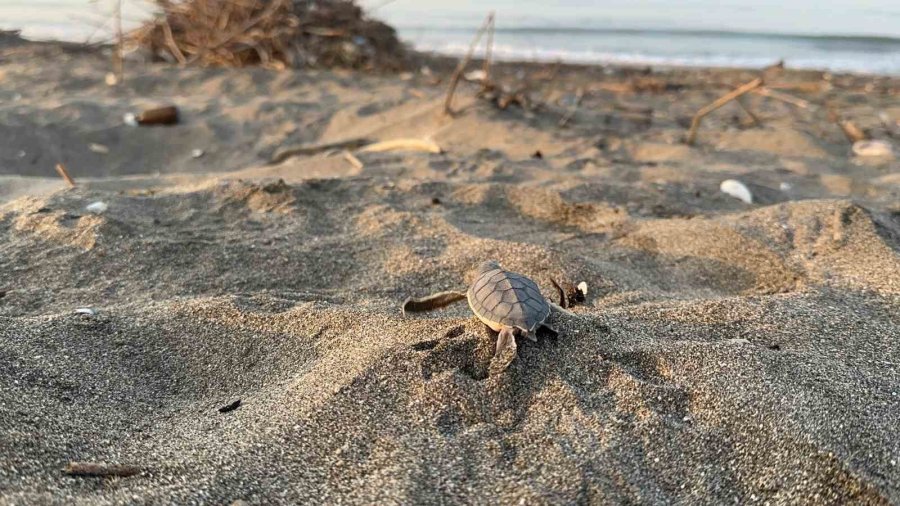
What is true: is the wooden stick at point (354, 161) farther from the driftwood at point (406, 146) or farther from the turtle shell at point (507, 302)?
the turtle shell at point (507, 302)

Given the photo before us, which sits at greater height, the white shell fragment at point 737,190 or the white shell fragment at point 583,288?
the white shell fragment at point 737,190

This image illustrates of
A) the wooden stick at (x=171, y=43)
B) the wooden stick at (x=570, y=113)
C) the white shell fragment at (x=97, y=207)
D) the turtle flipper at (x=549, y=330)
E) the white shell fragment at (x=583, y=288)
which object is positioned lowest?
the white shell fragment at (x=583, y=288)

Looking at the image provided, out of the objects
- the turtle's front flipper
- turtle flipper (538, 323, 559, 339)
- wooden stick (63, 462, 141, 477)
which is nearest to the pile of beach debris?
the turtle's front flipper

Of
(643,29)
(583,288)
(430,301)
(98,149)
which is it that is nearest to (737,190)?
(583,288)

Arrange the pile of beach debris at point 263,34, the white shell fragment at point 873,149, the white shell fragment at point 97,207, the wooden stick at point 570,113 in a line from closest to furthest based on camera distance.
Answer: the white shell fragment at point 97,207 < the white shell fragment at point 873,149 < the wooden stick at point 570,113 < the pile of beach debris at point 263,34

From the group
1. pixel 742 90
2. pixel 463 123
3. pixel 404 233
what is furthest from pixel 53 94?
pixel 742 90

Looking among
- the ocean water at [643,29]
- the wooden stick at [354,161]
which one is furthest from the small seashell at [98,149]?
the ocean water at [643,29]

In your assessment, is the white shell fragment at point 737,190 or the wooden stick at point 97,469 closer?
the wooden stick at point 97,469

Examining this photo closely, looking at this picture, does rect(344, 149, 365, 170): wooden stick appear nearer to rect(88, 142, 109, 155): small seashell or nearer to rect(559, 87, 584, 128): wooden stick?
rect(559, 87, 584, 128): wooden stick
